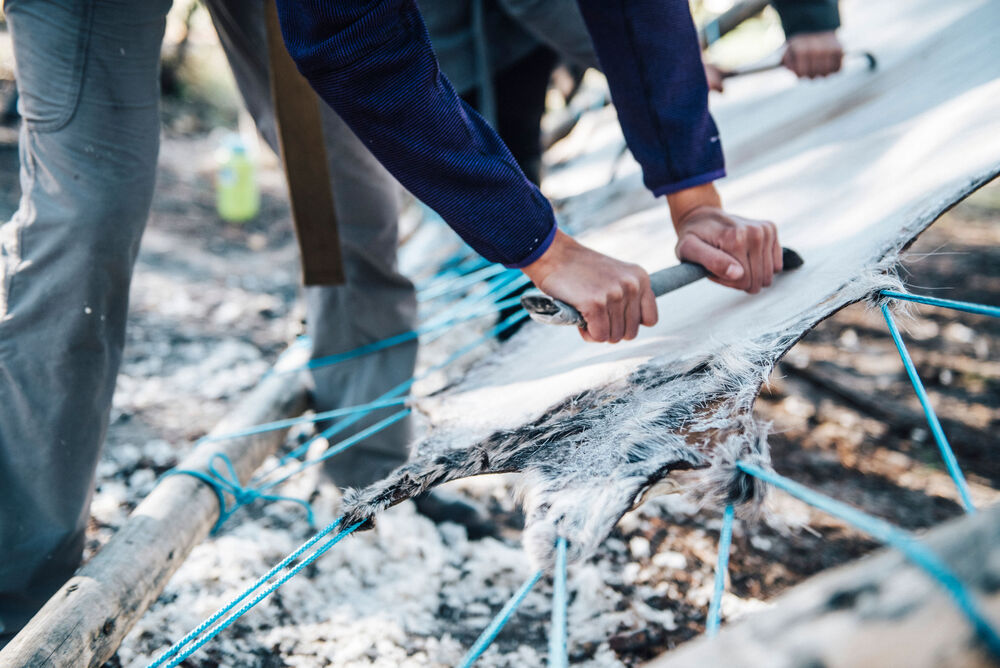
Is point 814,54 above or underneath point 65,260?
underneath

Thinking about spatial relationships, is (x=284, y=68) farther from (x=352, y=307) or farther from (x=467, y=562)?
(x=467, y=562)

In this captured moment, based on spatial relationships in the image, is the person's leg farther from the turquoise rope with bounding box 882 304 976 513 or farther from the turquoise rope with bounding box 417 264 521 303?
the turquoise rope with bounding box 882 304 976 513

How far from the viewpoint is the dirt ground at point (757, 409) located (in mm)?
1240

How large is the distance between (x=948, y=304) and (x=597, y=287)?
0.36 metres

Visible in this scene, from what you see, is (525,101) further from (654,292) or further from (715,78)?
(654,292)

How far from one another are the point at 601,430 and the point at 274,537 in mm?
956

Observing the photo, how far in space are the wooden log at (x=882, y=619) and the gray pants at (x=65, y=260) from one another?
0.91m

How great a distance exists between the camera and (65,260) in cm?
93

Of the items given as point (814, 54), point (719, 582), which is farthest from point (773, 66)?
point (719, 582)

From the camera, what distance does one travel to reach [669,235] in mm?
1301

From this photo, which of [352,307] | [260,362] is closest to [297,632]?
[352,307]

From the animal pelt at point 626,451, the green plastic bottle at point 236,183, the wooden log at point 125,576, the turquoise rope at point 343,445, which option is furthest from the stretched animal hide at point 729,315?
the green plastic bottle at point 236,183

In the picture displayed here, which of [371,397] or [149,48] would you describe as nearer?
[149,48]

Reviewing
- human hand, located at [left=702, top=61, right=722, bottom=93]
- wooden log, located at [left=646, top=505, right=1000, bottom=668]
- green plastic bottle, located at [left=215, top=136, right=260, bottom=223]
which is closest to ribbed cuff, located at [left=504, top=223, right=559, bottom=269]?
wooden log, located at [left=646, top=505, right=1000, bottom=668]
